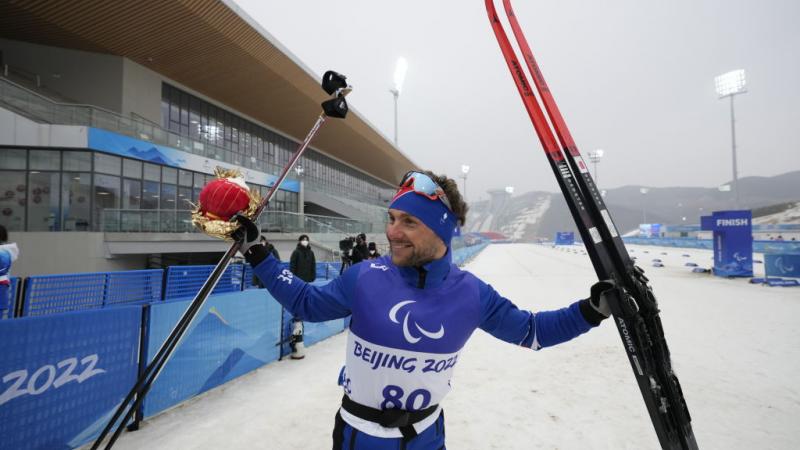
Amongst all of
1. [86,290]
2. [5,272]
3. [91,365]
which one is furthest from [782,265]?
[5,272]

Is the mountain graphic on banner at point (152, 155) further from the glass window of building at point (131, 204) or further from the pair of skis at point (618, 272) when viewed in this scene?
the pair of skis at point (618, 272)

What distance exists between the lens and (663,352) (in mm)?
2010

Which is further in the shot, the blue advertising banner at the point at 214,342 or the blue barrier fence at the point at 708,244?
the blue barrier fence at the point at 708,244

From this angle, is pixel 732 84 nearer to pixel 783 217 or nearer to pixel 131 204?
pixel 783 217

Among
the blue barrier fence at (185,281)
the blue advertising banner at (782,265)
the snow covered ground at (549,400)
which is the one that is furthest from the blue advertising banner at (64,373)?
the blue advertising banner at (782,265)

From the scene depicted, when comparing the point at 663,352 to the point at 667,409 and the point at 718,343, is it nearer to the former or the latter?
the point at 667,409

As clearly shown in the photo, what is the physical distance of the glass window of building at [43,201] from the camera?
13633 mm

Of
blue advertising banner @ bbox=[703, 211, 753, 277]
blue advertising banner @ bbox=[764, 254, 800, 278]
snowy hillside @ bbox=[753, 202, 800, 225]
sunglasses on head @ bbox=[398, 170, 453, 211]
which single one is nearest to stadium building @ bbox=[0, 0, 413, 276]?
sunglasses on head @ bbox=[398, 170, 453, 211]


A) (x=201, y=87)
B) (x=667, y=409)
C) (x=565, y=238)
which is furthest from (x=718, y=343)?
(x=565, y=238)

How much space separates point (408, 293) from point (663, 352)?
5.28ft

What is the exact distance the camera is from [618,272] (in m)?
2.07

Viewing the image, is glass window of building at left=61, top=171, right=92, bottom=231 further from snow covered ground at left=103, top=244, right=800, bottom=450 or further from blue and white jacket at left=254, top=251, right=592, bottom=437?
blue and white jacket at left=254, top=251, right=592, bottom=437

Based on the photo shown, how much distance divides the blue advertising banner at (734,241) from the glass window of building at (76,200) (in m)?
26.0

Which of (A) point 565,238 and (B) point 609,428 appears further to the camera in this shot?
(A) point 565,238
